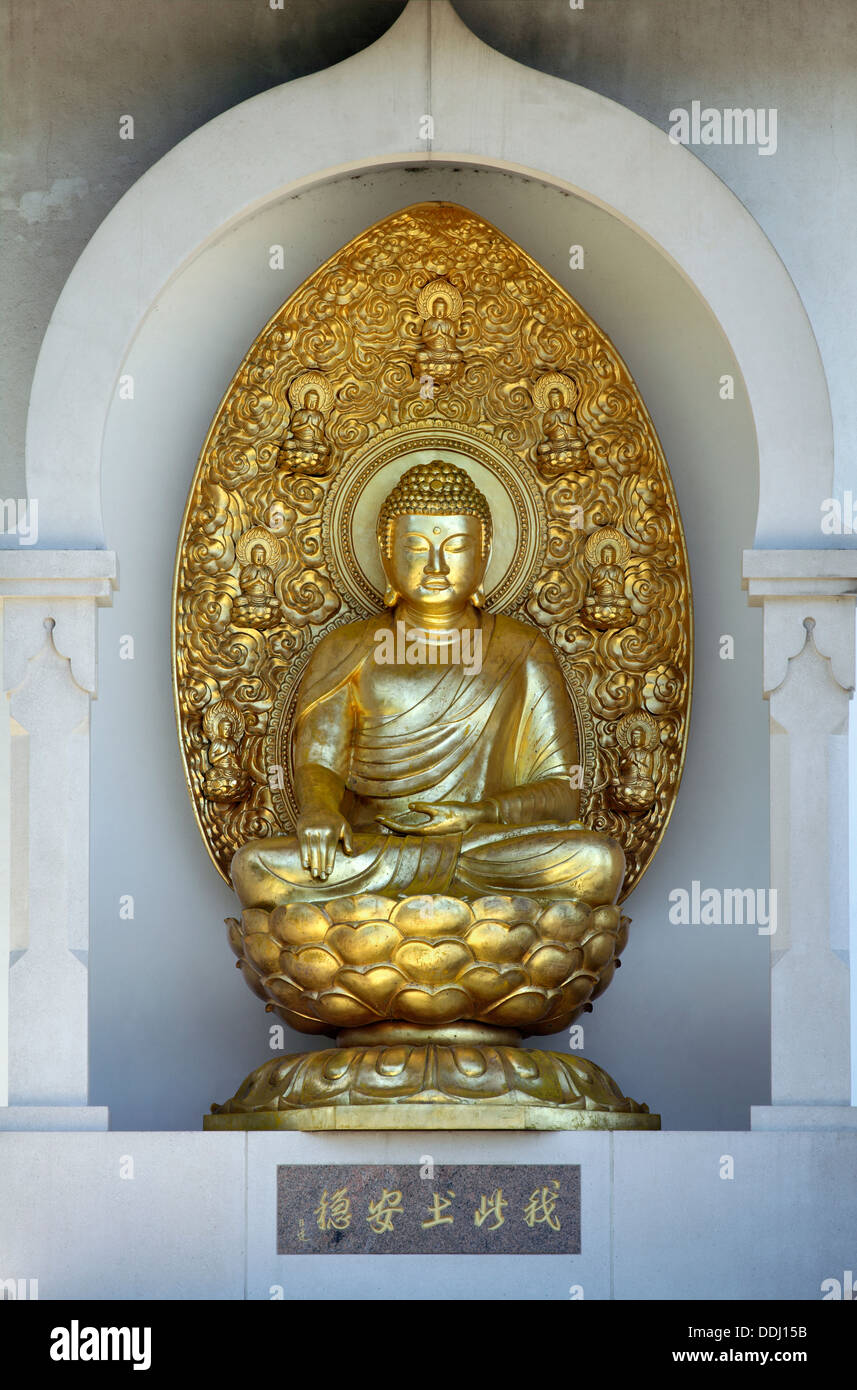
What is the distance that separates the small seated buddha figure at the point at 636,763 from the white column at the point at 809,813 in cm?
89

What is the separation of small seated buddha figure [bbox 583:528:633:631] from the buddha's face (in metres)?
0.46

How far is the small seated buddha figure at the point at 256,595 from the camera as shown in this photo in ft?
26.4

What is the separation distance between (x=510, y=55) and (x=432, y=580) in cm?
178

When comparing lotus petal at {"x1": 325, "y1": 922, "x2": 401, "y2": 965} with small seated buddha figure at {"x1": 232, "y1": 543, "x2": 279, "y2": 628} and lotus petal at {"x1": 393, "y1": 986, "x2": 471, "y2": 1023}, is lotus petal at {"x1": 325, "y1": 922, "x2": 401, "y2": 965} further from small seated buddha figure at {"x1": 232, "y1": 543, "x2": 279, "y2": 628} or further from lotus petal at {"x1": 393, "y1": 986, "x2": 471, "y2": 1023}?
small seated buddha figure at {"x1": 232, "y1": 543, "x2": 279, "y2": 628}

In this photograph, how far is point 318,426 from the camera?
812 cm

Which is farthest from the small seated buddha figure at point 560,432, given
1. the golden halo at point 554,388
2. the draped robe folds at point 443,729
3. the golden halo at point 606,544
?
the draped robe folds at point 443,729

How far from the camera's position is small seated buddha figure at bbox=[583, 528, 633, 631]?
805 centimetres

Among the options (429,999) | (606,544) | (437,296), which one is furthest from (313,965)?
(437,296)

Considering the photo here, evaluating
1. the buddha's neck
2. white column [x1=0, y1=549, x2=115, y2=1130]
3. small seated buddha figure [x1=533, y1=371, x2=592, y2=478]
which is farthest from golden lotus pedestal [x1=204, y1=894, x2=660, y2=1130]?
small seated buddha figure [x1=533, y1=371, x2=592, y2=478]

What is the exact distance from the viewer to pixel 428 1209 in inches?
266

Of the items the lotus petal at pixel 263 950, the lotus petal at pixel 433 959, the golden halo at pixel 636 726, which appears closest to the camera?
the lotus petal at pixel 433 959

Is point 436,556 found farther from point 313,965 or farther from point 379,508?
point 313,965

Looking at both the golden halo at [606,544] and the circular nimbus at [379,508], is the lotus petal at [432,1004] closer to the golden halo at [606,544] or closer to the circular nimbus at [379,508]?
the circular nimbus at [379,508]
